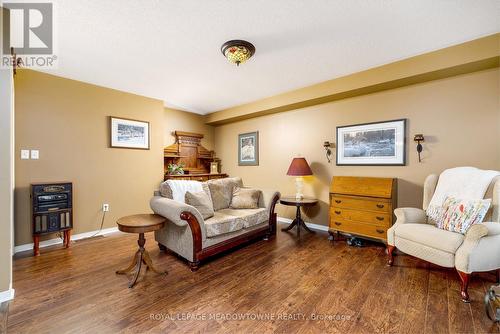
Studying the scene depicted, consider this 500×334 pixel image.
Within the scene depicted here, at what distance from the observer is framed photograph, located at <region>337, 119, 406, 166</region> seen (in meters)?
3.04

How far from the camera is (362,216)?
2951mm

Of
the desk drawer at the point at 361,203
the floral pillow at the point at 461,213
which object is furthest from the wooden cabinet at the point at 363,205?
the floral pillow at the point at 461,213

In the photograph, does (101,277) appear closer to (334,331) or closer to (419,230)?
(334,331)

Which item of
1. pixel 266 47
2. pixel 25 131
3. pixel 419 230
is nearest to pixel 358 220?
pixel 419 230

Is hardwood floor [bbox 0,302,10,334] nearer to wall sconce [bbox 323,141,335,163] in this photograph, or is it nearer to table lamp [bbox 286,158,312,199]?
table lamp [bbox 286,158,312,199]

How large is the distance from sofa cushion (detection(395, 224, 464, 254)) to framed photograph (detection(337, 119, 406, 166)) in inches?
43.2

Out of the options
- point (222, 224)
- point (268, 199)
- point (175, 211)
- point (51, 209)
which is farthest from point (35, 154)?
point (268, 199)

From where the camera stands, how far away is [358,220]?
9.78ft

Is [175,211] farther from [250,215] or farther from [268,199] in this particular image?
[268,199]

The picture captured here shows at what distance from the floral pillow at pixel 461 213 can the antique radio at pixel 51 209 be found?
4.53 m

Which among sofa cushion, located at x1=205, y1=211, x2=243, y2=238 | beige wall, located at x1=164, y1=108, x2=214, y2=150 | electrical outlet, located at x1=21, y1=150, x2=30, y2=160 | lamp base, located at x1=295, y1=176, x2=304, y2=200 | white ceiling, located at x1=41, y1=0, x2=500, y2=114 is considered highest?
white ceiling, located at x1=41, y1=0, x2=500, y2=114

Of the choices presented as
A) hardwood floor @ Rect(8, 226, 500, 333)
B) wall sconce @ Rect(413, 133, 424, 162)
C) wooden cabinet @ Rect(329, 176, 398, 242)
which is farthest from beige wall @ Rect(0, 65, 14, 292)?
wall sconce @ Rect(413, 133, 424, 162)

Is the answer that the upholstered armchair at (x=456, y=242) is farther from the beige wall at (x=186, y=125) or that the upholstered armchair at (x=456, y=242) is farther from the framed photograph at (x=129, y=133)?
the beige wall at (x=186, y=125)

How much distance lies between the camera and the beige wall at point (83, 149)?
2867 millimetres
